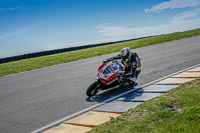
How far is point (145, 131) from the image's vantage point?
14.1 feet

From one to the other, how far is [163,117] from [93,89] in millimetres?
3172

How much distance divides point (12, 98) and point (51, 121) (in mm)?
3606

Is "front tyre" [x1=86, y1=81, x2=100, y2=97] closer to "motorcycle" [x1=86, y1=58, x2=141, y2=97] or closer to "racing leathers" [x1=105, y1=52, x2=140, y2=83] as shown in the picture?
"motorcycle" [x1=86, y1=58, x2=141, y2=97]

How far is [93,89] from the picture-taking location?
7.67 metres

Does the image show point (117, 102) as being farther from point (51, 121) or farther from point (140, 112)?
point (51, 121)

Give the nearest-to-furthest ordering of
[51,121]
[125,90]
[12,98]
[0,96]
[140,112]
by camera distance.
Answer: [140,112] < [51,121] < [125,90] < [12,98] < [0,96]

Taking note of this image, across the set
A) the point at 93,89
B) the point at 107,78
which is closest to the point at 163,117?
the point at 107,78

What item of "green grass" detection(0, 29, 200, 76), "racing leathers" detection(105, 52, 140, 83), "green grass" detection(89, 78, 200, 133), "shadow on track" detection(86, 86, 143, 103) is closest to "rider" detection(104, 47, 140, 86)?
"racing leathers" detection(105, 52, 140, 83)

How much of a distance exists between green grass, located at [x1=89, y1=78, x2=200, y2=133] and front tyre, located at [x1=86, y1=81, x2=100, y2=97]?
7.10 ft

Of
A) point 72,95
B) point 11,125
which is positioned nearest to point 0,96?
point 72,95

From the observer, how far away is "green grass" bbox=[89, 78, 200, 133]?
4281 millimetres

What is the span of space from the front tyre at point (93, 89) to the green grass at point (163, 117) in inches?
85.2

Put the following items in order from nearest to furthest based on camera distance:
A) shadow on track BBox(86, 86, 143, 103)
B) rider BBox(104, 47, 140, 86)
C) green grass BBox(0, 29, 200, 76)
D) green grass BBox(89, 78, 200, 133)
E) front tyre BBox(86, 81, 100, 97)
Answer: green grass BBox(89, 78, 200, 133), shadow on track BBox(86, 86, 143, 103), front tyre BBox(86, 81, 100, 97), rider BBox(104, 47, 140, 86), green grass BBox(0, 29, 200, 76)

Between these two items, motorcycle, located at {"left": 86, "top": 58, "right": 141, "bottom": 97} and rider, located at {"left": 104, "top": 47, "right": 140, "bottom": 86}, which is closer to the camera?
motorcycle, located at {"left": 86, "top": 58, "right": 141, "bottom": 97}
